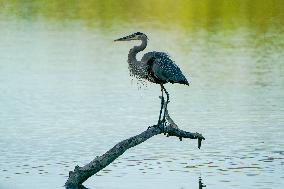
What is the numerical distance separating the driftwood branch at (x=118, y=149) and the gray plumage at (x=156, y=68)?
821mm

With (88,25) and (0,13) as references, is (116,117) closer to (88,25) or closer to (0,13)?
(88,25)

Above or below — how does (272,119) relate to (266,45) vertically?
below

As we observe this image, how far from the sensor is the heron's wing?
72.8ft

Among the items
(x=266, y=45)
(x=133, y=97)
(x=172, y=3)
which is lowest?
(x=133, y=97)

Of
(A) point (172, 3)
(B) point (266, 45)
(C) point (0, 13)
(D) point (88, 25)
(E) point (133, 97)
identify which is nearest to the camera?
(E) point (133, 97)

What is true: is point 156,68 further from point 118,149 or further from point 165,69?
point 118,149

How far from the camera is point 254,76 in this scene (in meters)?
40.7

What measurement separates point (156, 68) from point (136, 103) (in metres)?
11.8

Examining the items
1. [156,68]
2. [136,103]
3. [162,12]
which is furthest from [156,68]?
[162,12]

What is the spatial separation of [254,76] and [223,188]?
18105 mm

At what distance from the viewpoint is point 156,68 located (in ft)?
72.9

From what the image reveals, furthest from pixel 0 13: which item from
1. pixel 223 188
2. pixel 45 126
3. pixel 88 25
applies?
pixel 223 188

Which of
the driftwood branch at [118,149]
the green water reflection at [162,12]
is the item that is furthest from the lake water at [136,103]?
the driftwood branch at [118,149]

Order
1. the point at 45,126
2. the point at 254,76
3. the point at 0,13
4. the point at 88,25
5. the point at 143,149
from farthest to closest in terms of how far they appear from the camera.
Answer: the point at 0,13, the point at 88,25, the point at 254,76, the point at 45,126, the point at 143,149
